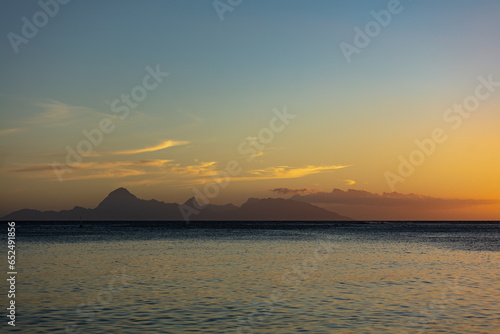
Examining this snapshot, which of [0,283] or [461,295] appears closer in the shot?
[461,295]

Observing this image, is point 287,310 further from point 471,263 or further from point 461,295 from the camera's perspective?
point 471,263

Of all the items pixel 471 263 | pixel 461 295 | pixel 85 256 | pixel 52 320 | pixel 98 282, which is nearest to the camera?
pixel 52 320

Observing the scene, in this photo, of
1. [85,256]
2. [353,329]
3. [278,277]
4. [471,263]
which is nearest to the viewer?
[353,329]

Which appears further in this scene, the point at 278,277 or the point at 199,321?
the point at 278,277

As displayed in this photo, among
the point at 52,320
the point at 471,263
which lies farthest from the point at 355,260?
the point at 52,320

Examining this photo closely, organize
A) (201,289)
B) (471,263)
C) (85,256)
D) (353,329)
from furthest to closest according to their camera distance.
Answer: (85,256)
(471,263)
(201,289)
(353,329)

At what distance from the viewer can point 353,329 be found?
23.3m

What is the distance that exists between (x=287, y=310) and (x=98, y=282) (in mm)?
16633

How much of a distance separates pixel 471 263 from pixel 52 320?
142 ft

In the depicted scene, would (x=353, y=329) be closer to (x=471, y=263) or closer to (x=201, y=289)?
(x=201, y=289)

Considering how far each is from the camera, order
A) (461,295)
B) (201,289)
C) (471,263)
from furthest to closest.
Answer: (471,263) → (201,289) → (461,295)

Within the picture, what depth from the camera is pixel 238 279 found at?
39.7 metres

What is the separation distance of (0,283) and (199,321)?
62.4ft

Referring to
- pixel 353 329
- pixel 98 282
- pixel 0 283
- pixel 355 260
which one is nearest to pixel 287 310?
pixel 353 329
